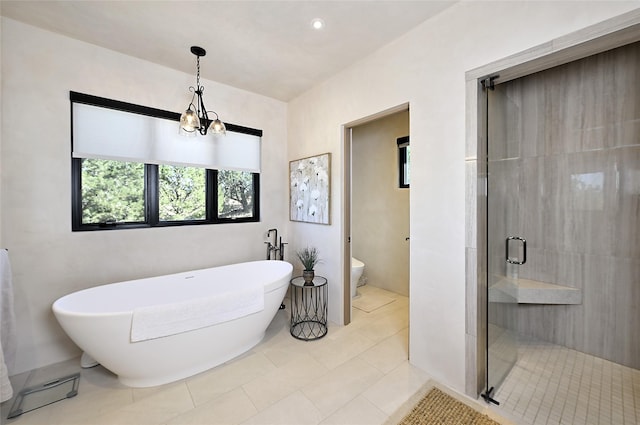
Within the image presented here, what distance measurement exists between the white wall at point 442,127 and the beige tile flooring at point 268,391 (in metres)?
0.40

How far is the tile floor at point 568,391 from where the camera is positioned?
162cm

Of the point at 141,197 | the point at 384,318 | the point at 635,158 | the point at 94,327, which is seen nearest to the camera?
the point at 94,327

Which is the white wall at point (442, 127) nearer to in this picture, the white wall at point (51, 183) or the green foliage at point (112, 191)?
the white wall at point (51, 183)

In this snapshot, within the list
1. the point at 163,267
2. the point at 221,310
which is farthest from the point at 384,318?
the point at 163,267

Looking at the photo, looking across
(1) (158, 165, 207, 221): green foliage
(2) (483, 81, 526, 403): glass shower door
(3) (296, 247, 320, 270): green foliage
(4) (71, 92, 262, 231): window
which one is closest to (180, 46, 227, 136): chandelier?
(4) (71, 92, 262, 231): window

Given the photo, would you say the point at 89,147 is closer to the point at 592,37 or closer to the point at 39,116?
the point at 39,116

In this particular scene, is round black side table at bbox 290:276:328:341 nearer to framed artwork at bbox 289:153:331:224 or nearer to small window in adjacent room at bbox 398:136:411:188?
framed artwork at bbox 289:153:331:224

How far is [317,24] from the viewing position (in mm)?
2020

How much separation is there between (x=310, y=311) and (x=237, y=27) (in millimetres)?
2831

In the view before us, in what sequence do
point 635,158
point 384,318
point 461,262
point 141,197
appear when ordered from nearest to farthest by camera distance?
point 461,262 < point 635,158 < point 141,197 < point 384,318

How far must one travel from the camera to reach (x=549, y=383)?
190 centimetres

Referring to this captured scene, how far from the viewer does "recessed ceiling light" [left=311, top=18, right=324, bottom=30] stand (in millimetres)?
1991

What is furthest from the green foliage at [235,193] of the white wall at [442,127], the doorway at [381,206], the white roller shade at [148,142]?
the white wall at [442,127]

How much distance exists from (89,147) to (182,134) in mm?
779
